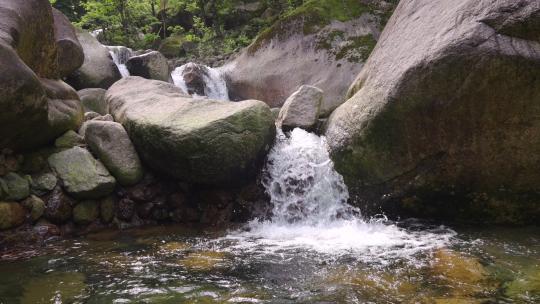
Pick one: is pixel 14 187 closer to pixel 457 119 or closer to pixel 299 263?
pixel 299 263

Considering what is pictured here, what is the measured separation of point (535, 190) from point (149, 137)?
5976 millimetres

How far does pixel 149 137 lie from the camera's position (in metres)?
7.38

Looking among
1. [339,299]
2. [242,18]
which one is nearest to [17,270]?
[339,299]

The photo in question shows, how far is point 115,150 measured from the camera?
7.64 meters

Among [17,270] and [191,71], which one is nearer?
[17,270]

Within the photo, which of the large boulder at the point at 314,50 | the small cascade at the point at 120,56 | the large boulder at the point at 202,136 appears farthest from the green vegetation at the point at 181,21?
the large boulder at the point at 202,136

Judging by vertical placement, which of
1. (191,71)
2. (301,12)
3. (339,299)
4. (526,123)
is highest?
(301,12)

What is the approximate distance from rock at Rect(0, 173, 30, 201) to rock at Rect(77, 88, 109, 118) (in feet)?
13.3

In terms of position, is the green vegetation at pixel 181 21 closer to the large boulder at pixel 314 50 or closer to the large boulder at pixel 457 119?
the large boulder at pixel 314 50

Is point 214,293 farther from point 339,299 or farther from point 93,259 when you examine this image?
point 93,259

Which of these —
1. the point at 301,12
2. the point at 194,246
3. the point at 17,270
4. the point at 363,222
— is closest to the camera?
the point at 17,270

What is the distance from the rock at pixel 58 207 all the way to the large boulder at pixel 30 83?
89 cm

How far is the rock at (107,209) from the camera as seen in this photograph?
736cm

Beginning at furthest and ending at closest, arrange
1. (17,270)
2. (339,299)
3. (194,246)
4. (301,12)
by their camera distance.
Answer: (301,12) → (194,246) → (17,270) → (339,299)
